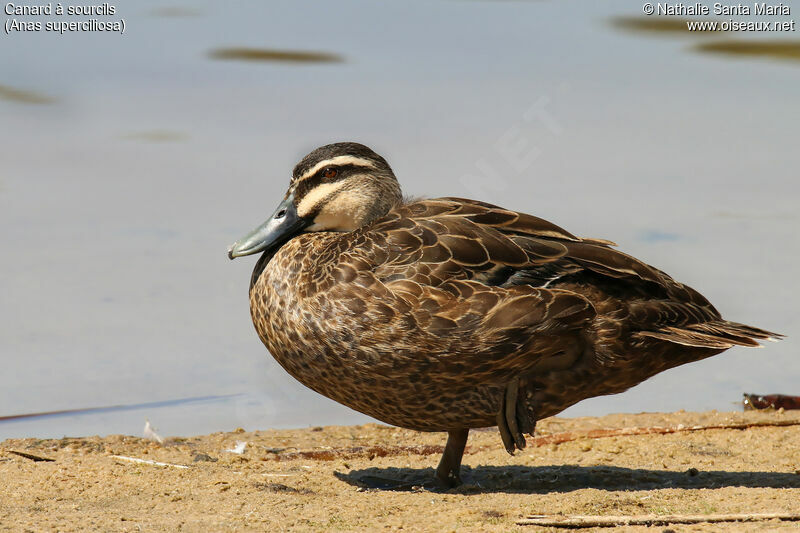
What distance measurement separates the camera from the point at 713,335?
6125mm

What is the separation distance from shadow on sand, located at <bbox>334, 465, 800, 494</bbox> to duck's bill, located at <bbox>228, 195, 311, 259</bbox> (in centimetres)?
127

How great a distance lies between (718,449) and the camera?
6.90m

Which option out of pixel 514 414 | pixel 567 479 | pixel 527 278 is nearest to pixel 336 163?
pixel 527 278

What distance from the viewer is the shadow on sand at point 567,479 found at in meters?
6.11

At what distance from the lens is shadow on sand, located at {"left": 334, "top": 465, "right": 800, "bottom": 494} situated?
6.11 m

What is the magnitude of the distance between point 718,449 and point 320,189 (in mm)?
2668

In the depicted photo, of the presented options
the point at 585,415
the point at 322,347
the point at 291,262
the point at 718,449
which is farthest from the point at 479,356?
the point at 585,415

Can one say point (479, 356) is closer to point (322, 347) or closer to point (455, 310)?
point (455, 310)

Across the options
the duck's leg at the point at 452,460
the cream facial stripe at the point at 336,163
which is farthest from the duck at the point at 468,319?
the cream facial stripe at the point at 336,163

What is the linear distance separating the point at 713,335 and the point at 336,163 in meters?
2.14

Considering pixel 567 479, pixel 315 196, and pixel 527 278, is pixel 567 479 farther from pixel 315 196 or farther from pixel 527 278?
pixel 315 196

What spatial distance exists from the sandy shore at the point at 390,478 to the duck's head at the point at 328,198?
4.15ft

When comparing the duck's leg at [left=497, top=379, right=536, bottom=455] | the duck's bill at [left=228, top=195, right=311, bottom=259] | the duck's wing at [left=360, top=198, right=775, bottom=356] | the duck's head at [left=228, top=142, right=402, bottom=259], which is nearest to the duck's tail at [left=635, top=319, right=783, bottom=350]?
the duck's wing at [left=360, top=198, right=775, bottom=356]

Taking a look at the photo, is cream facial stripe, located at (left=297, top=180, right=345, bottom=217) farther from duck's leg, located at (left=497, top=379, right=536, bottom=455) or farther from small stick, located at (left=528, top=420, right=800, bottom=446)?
small stick, located at (left=528, top=420, right=800, bottom=446)
